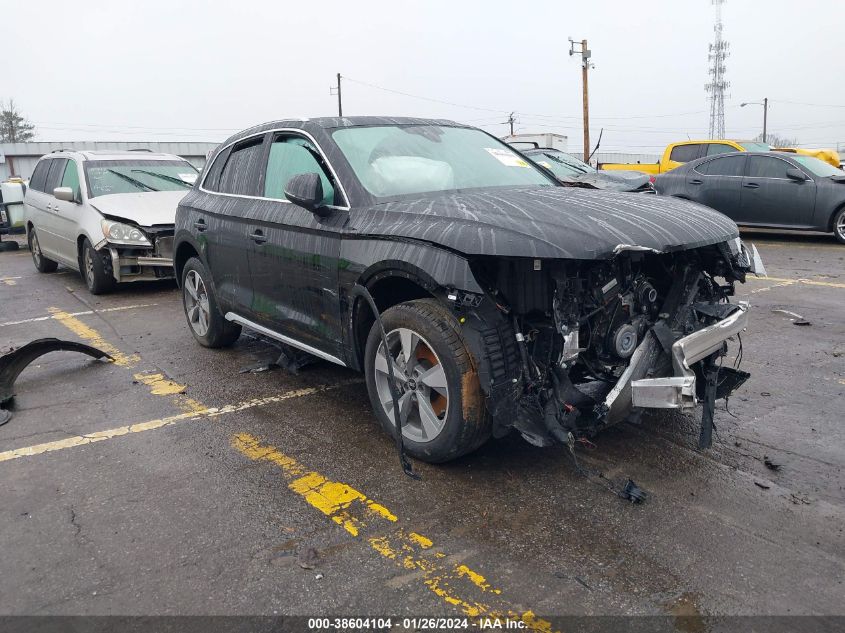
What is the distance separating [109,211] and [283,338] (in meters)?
5.33

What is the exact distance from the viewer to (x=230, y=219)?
5.19 metres

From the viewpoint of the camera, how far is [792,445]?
3.89 m

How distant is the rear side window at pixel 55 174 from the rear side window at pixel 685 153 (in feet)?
40.4

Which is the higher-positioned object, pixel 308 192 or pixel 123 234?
pixel 308 192

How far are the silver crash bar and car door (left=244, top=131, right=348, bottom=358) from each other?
178 centimetres

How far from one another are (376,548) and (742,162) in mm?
12042

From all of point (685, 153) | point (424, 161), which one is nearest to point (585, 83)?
point (685, 153)

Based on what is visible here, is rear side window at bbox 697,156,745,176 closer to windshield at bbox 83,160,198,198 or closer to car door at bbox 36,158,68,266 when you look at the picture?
windshield at bbox 83,160,198,198

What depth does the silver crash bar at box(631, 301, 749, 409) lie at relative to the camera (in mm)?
3127

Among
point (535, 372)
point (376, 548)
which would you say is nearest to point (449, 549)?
point (376, 548)

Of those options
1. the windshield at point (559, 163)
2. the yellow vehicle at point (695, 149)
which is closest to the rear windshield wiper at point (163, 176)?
the windshield at point (559, 163)

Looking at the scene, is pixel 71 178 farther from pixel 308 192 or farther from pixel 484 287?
pixel 484 287

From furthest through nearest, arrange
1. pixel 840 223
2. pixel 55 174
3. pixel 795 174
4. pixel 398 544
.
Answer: pixel 795 174 → pixel 840 223 → pixel 55 174 → pixel 398 544

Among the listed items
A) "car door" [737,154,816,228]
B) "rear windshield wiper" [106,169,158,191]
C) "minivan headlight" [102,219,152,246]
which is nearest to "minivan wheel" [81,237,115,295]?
"minivan headlight" [102,219,152,246]
